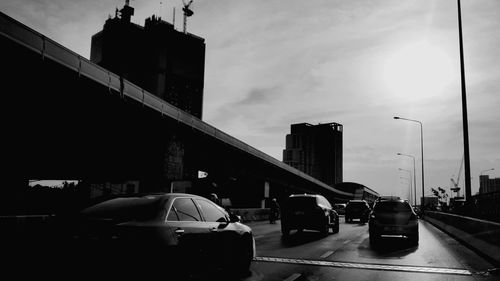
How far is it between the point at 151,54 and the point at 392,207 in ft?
473

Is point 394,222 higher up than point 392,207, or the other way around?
point 392,207

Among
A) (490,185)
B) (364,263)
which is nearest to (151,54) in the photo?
(364,263)

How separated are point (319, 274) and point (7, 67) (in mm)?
14906

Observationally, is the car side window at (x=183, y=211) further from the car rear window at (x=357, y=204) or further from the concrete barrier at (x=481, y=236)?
the car rear window at (x=357, y=204)

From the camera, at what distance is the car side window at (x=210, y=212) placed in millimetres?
6745

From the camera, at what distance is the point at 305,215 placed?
1730cm

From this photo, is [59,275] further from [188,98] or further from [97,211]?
[188,98]

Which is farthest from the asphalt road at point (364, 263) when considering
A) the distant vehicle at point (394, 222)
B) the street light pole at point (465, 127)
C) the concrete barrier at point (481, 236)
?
the street light pole at point (465, 127)

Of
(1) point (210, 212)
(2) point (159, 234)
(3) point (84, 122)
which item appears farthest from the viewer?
(3) point (84, 122)

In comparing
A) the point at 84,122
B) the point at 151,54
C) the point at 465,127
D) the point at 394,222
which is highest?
the point at 151,54

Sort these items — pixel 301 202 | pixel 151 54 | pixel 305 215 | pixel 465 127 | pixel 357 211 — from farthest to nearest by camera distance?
pixel 151 54 < pixel 357 211 < pixel 465 127 < pixel 301 202 < pixel 305 215

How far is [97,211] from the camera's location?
17.3 feet

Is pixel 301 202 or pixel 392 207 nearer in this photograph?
pixel 392 207

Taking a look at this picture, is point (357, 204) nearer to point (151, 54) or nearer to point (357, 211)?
point (357, 211)
